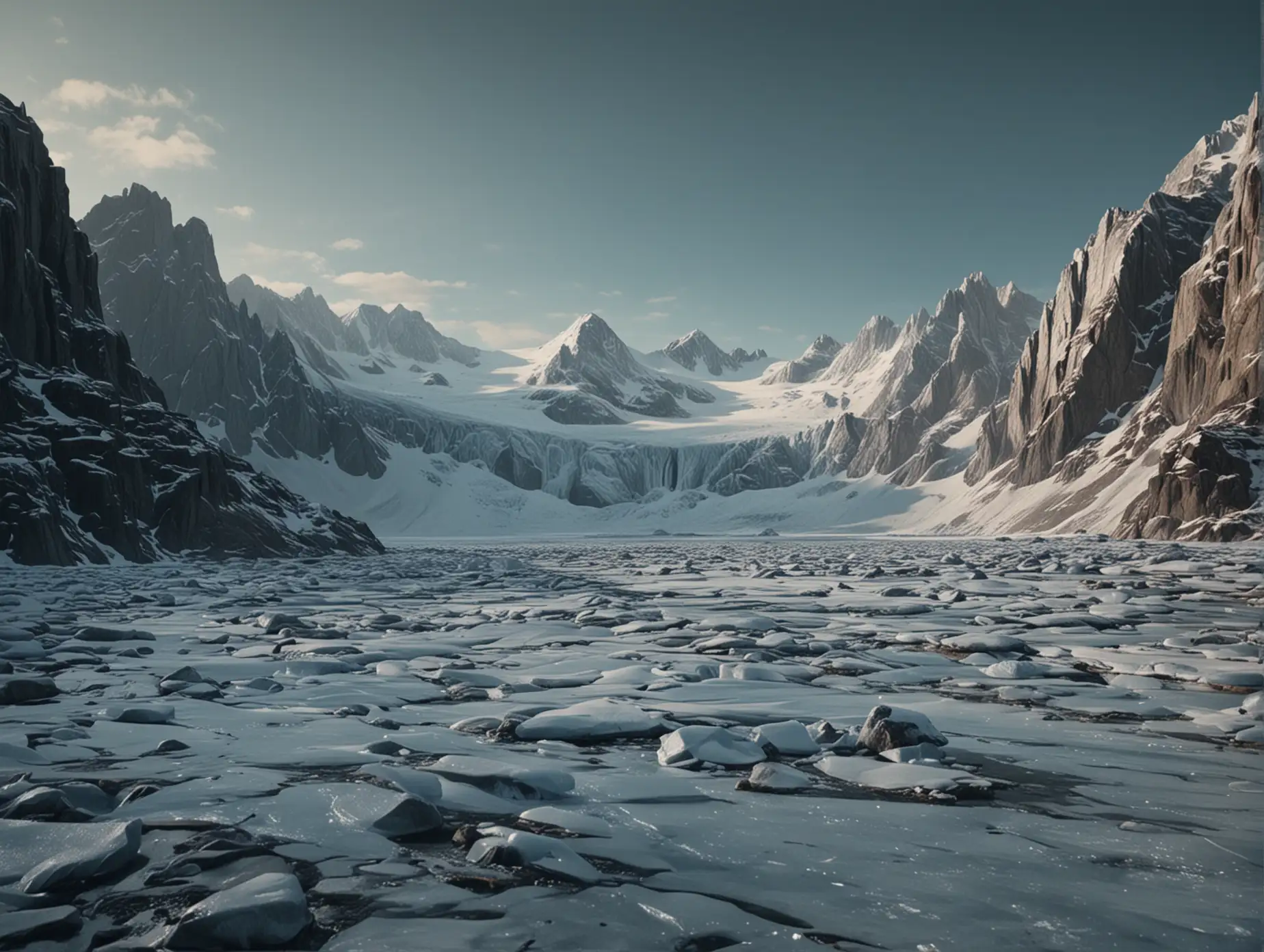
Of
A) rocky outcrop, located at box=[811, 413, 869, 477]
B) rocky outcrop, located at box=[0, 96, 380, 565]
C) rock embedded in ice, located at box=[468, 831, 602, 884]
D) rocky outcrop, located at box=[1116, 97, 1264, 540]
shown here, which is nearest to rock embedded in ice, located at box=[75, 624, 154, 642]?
rock embedded in ice, located at box=[468, 831, 602, 884]

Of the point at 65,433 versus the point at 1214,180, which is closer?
the point at 65,433

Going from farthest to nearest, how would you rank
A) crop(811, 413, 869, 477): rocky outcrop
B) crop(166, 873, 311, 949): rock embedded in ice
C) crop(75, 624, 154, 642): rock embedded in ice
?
1. crop(811, 413, 869, 477): rocky outcrop
2. crop(75, 624, 154, 642): rock embedded in ice
3. crop(166, 873, 311, 949): rock embedded in ice

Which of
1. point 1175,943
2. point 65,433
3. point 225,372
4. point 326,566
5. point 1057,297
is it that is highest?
point 1057,297

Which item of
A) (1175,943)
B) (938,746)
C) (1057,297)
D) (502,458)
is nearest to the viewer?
(1175,943)

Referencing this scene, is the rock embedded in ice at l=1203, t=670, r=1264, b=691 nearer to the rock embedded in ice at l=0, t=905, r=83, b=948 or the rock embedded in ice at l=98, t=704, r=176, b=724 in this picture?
the rock embedded in ice at l=0, t=905, r=83, b=948

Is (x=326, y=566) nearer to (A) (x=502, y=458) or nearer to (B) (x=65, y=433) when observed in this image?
(B) (x=65, y=433)

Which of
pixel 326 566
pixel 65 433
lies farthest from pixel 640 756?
pixel 65 433

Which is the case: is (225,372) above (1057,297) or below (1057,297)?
below
